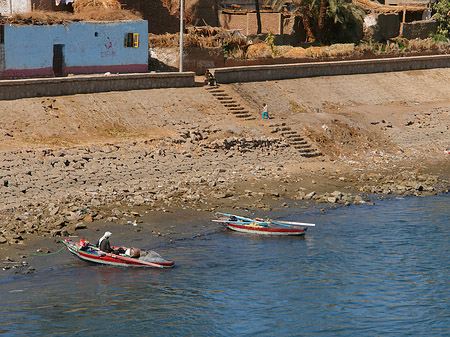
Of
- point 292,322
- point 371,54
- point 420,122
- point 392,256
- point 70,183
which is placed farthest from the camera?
point 371,54

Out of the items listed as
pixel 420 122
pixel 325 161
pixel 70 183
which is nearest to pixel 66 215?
pixel 70 183

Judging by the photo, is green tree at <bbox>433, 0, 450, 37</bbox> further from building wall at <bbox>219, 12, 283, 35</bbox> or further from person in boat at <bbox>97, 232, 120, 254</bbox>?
person in boat at <bbox>97, 232, 120, 254</bbox>

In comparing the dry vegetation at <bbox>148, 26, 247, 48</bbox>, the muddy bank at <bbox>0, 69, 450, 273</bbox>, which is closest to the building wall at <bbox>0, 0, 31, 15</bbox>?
the dry vegetation at <bbox>148, 26, 247, 48</bbox>

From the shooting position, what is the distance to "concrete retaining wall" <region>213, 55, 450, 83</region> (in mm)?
41906

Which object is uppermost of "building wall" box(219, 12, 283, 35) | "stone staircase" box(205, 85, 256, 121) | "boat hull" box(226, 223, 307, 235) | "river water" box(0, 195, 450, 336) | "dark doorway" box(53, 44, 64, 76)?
"building wall" box(219, 12, 283, 35)

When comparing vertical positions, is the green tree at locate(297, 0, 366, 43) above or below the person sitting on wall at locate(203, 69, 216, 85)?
above

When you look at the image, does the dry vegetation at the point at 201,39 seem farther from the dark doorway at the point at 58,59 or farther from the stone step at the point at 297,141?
the stone step at the point at 297,141

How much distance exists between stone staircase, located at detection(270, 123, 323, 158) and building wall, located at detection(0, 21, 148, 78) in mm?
9916

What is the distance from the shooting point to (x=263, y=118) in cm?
3884

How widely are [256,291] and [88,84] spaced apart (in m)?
17.3

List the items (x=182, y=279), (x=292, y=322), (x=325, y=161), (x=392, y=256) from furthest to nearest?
1. (x=325, y=161)
2. (x=392, y=256)
3. (x=182, y=279)
4. (x=292, y=322)

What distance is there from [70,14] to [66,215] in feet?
57.3

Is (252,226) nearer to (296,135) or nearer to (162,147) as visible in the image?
(162,147)

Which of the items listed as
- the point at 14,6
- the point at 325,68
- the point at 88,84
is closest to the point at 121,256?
the point at 88,84
